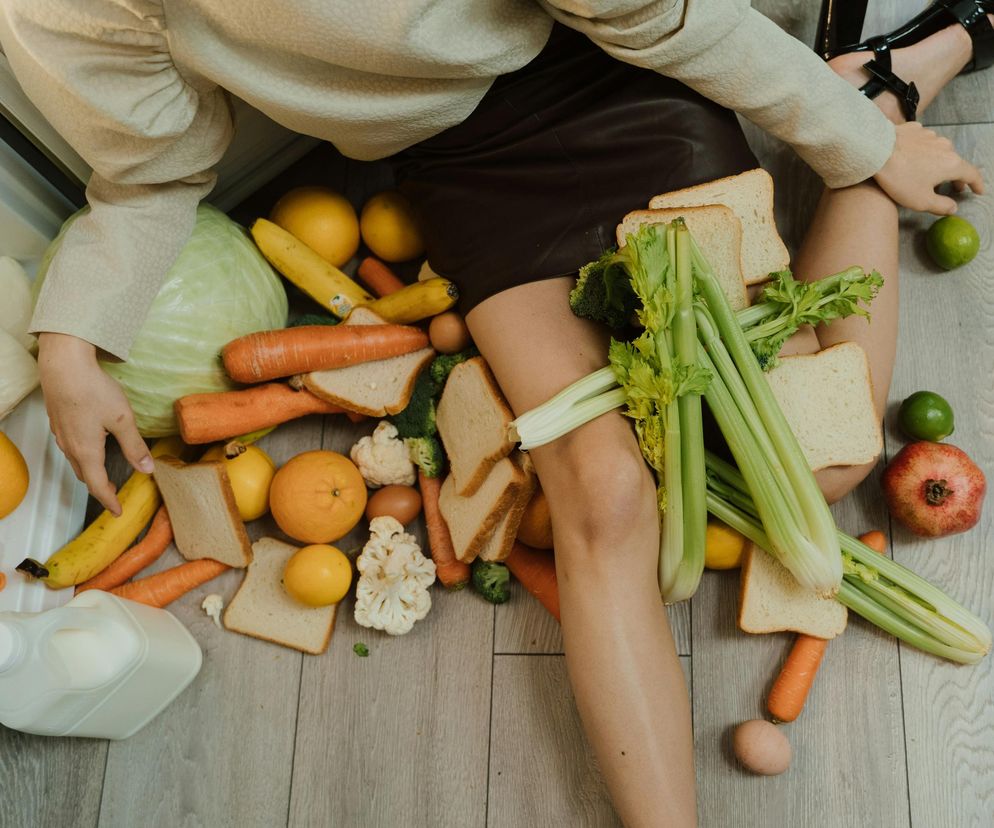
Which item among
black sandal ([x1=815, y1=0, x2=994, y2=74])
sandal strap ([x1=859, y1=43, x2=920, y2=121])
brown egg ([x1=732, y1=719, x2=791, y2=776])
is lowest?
brown egg ([x1=732, y1=719, x2=791, y2=776])

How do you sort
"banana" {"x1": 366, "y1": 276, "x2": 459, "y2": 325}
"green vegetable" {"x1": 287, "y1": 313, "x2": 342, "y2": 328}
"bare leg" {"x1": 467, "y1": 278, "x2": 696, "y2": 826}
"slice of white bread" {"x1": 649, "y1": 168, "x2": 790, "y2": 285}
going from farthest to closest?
"green vegetable" {"x1": 287, "y1": 313, "x2": 342, "y2": 328}
"banana" {"x1": 366, "y1": 276, "x2": 459, "y2": 325}
"slice of white bread" {"x1": 649, "y1": 168, "x2": 790, "y2": 285}
"bare leg" {"x1": 467, "y1": 278, "x2": 696, "y2": 826}

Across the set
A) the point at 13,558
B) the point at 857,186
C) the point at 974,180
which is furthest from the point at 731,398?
the point at 13,558

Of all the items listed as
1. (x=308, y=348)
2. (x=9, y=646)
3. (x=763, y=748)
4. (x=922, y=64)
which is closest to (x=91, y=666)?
(x=9, y=646)

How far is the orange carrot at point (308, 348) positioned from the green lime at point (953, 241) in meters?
0.75

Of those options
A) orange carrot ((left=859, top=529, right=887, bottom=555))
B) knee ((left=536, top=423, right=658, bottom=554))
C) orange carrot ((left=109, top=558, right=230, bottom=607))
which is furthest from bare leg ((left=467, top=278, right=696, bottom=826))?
orange carrot ((left=109, top=558, right=230, bottom=607))

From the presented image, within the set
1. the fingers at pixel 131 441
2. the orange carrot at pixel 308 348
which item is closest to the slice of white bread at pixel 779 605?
the orange carrot at pixel 308 348

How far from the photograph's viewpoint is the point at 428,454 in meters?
1.26

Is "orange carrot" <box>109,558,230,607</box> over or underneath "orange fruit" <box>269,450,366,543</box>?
underneath

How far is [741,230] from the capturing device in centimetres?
112

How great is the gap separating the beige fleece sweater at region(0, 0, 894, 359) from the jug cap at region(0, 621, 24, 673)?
34 centimetres

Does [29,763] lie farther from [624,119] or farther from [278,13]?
[624,119]

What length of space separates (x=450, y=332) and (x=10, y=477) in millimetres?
610

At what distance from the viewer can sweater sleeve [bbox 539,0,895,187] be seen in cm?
93

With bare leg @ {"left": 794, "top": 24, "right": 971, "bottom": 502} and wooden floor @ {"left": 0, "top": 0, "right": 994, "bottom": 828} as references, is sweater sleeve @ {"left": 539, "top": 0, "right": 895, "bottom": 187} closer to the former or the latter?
bare leg @ {"left": 794, "top": 24, "right": 971, "bottom": 502}
